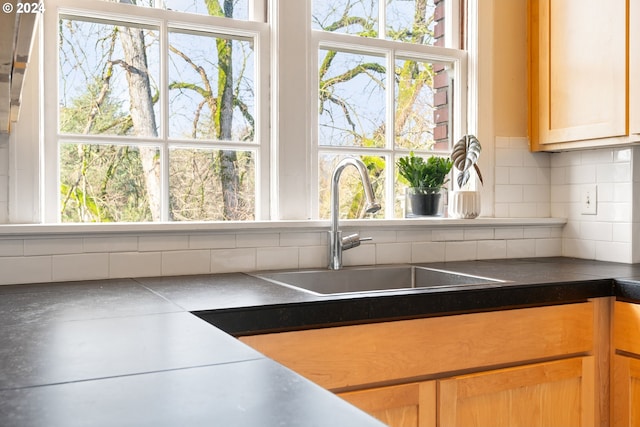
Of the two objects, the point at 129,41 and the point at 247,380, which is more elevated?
the point at 129,41

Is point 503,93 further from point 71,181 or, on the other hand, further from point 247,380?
point 247,380

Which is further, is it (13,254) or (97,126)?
(97,126)

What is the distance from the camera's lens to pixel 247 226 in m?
2.08

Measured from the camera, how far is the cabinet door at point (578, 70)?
223cm

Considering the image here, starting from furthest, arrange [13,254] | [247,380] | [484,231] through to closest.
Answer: [484,231], [13,254], [247,380]

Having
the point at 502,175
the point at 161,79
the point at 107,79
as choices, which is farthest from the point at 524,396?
the point at 107,79

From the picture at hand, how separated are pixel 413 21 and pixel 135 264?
1499mm

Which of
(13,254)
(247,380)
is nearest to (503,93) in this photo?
(13,254)

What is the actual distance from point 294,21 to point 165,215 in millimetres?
841

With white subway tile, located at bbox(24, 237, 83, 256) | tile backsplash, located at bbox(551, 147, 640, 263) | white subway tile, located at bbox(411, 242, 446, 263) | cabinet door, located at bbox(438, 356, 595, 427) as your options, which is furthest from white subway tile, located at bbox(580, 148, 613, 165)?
white subway tile, located at bbox(24, 237, 83, 256)

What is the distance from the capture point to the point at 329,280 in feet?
6.99

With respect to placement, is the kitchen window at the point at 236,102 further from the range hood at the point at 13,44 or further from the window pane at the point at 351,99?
the range hood at the point at 13,44

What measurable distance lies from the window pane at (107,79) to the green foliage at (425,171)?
95cm

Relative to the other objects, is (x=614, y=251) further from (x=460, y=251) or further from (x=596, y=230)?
(x=460, y=251)
